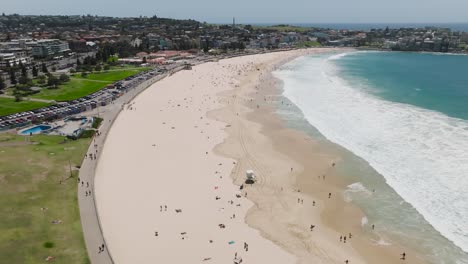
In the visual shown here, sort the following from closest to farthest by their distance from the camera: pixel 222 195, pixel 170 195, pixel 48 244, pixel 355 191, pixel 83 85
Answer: pixel 48 244 < pixel 170 195 < pixel 222 195 < pixel 355 191 < pixel 83 85

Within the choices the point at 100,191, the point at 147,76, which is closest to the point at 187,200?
the point at 100,191

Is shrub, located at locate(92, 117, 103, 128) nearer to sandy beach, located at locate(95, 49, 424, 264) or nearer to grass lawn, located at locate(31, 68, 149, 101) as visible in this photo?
sandy beach, located at locate(95, 49, 424, 264)

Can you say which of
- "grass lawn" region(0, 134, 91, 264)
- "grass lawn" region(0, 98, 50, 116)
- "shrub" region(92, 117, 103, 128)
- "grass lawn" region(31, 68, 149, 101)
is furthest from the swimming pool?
"grass lawn" region(31, 68, 149, 101)

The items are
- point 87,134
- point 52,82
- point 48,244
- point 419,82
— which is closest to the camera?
point 48,244

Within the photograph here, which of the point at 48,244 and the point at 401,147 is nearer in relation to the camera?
the point at 48,244

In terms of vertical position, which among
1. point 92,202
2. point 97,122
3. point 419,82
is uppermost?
point 419,82

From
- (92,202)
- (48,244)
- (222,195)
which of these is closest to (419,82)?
(222,195)

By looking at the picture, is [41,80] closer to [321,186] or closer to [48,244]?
[48,244]

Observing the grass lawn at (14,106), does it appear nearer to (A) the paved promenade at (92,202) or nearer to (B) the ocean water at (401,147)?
(A) the paved promenade at (92,202)
